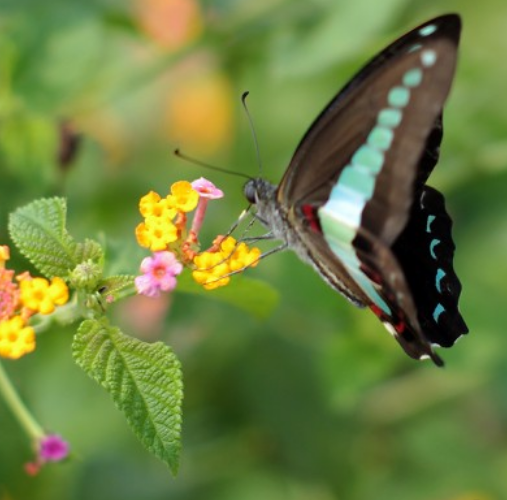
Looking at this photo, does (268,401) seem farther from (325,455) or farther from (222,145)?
(222,145)

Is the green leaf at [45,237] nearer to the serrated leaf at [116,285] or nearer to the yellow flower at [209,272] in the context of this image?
the serrated leaf at [116,285]

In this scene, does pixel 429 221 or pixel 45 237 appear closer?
pixel 45 237

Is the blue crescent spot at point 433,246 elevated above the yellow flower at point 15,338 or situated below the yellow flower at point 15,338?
below

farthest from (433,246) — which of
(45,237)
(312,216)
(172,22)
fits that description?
(172,22)

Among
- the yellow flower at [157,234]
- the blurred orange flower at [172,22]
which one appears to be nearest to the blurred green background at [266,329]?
the blurred orange flower at [172,22]

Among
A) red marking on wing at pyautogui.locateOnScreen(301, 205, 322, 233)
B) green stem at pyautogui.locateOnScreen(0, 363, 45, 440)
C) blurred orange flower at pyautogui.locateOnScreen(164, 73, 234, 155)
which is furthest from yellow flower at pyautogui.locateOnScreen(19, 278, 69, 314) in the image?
blurred orange flower at pyautogui.locateOnScreen(164, 73, 234, 155)

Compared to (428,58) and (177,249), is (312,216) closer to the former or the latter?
(177,249)

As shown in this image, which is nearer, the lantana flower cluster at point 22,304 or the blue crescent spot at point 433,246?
the lantana flower cluster at point 22,304
